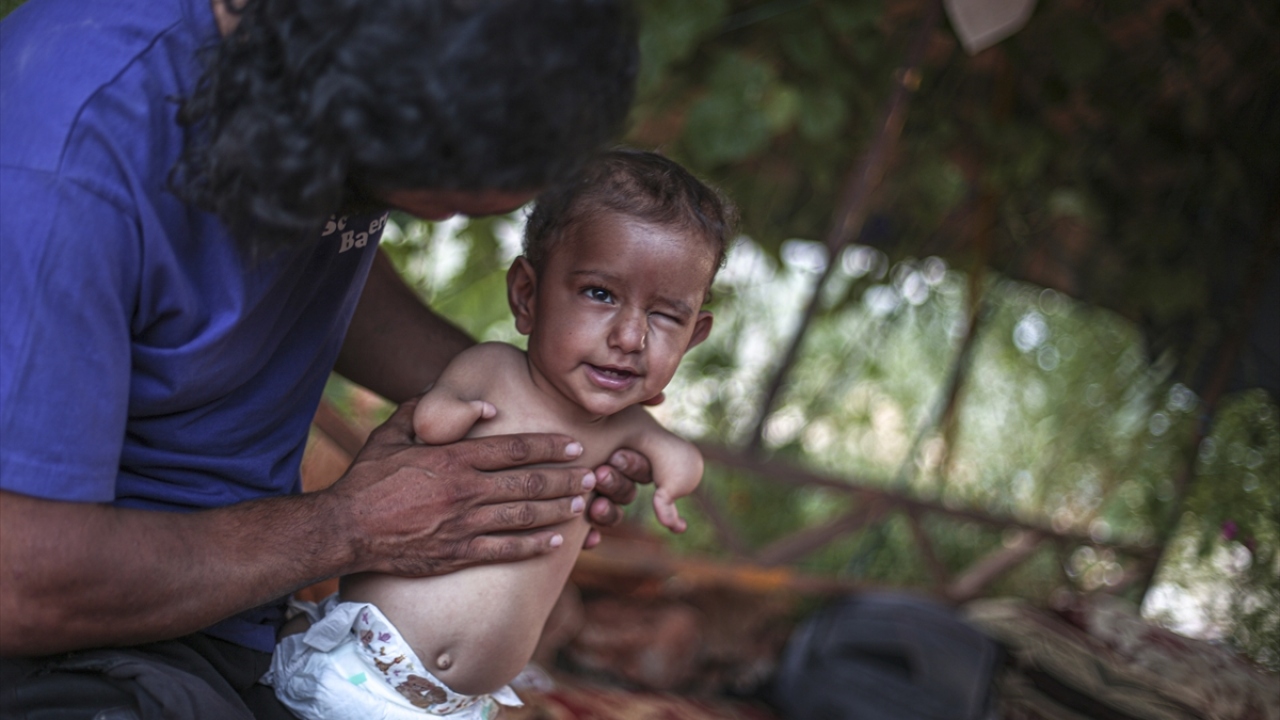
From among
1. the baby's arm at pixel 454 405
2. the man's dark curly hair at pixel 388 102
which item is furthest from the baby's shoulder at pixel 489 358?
the man's dark curly hair at pixel 388 102

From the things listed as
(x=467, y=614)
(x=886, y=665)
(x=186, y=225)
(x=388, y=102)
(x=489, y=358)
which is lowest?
(x=886, y=665)

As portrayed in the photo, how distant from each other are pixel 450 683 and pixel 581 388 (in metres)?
0.47

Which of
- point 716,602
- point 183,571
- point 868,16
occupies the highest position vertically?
point 868,16

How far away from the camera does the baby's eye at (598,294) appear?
5.16 feet

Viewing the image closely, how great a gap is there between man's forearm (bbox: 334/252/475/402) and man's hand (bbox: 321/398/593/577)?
243mm

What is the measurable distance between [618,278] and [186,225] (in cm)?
58

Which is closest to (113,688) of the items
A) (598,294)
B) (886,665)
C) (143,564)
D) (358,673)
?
(143,564)

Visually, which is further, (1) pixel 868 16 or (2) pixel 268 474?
(1) pixel 868 16

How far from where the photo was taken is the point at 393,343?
1.89 m

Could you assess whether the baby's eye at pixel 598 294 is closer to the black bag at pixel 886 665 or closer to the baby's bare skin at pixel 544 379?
the baby's bare skin at pixel 544 379

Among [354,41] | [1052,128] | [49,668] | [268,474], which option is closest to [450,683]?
[268,474]

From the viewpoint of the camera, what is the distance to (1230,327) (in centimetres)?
270

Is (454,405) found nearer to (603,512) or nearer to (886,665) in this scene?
(603,512)

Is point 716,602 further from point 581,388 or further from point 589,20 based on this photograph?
point 589,20
